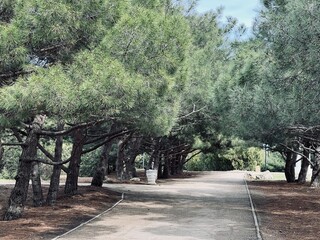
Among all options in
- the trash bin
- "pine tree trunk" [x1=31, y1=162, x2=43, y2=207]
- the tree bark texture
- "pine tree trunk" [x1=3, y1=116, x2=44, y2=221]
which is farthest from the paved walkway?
the tree bark texture

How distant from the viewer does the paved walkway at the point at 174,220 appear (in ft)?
28.9

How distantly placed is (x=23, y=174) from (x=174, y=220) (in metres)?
3.55

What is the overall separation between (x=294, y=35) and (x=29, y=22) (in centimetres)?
425

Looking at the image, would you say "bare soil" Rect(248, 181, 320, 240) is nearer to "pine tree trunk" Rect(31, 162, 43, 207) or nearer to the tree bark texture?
"pine tree trunk" Rect(31, 162, 43, 207)

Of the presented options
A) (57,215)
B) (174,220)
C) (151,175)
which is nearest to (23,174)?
(57,215)

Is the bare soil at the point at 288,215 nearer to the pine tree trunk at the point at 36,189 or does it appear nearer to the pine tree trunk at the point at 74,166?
the pine tree trunk at the point at 74,166

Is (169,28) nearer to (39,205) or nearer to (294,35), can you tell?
(294,35)

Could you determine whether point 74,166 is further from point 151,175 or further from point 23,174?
point 151,175

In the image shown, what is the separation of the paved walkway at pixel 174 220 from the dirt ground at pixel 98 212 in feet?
1.31

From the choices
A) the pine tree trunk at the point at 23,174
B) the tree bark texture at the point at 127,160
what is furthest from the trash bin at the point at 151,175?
the pine tree trunk at the point at 23,174

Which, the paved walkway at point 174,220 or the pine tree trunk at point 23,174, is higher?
the pine tree trunk at point 23,174

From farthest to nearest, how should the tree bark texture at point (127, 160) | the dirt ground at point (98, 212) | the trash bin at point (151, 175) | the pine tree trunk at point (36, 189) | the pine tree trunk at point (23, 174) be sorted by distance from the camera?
the tree bark texture at point (127, 160) → the trash bin at point (151, 175) → the pine tree trunk at point (36, 189) → the pine tree trunk at point (23, 174) → the dirt ground at point (98, 212)

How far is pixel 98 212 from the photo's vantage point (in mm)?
11898

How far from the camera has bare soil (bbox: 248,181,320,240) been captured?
9.27m
